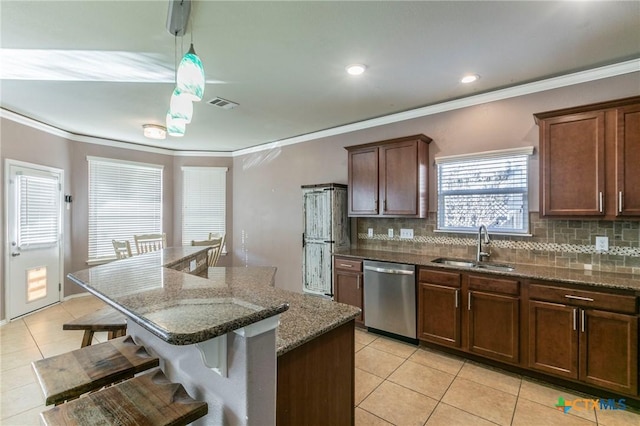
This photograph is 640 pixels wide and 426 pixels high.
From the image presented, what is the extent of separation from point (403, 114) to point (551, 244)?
2165 mm

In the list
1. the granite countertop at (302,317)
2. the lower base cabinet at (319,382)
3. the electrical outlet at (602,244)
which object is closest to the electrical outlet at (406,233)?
the electrical outlet at (602,244)

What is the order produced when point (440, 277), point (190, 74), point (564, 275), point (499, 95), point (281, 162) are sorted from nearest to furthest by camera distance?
point (190, 74)
point (564, 275)
point (440, 277)
point (499, 95)
point (281, 162)

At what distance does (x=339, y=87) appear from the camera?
304 cm

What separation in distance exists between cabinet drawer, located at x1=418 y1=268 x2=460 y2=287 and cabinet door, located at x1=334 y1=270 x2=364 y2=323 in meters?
0.78

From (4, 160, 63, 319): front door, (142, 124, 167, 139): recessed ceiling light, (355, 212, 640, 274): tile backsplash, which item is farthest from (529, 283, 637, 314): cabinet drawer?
(4, 160, 63, 319): front door

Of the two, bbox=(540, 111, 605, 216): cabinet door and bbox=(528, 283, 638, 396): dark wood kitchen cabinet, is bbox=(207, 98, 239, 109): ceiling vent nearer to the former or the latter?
bbox=(540, 111, 605, 216): cabinet door

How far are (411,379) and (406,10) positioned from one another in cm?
287

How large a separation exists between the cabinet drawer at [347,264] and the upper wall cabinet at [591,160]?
6.26ft

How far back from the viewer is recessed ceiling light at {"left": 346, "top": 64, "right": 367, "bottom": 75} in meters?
2.59

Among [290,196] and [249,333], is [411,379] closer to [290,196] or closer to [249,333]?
[249,333]

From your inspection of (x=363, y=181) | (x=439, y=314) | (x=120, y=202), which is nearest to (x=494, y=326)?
(x=439, y=314)

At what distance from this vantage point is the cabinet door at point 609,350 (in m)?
2.12

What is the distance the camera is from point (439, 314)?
2.98 m
